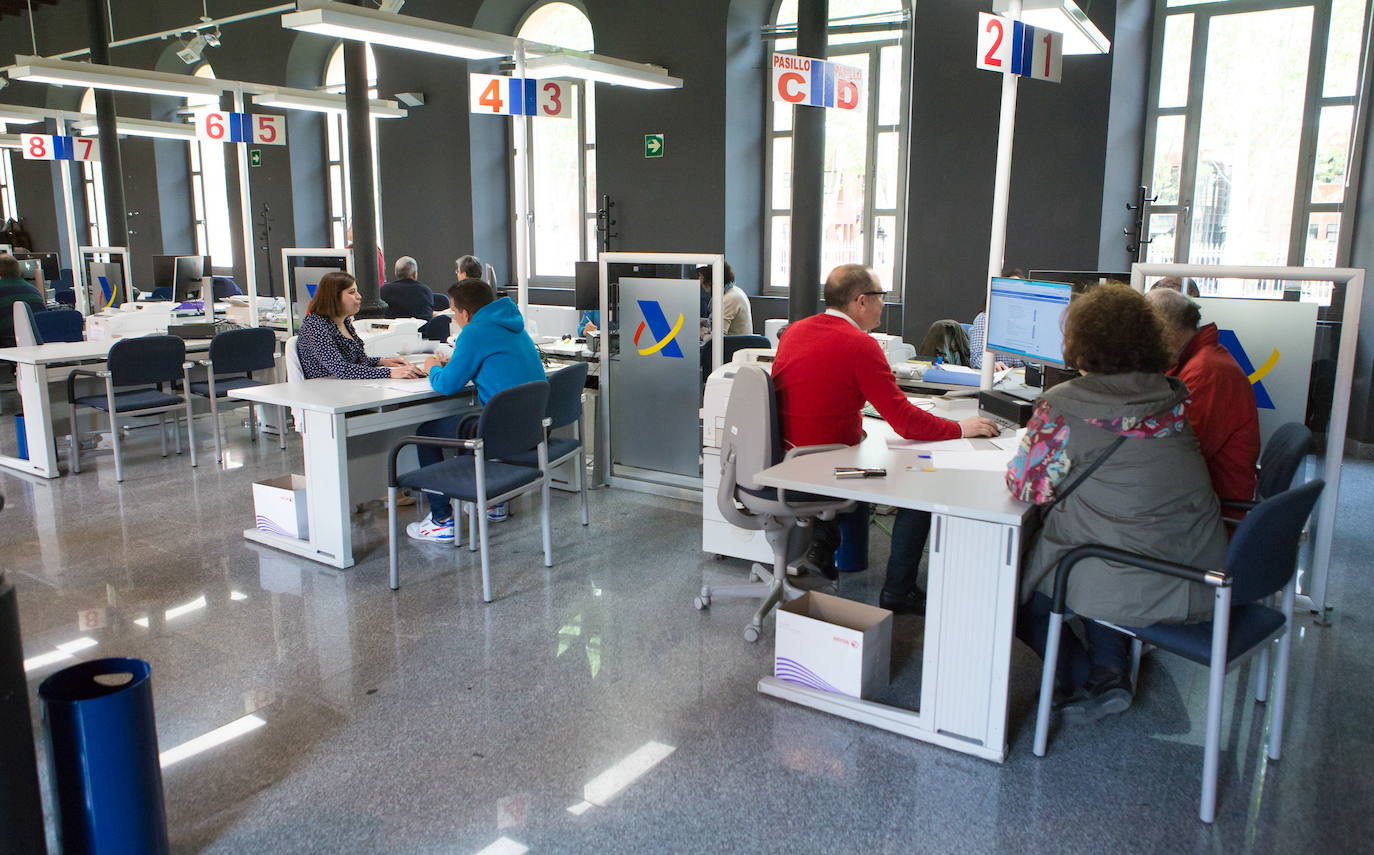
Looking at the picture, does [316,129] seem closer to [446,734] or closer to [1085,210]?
[1085,210]

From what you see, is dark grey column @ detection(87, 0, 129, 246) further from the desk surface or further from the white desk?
the desk surface

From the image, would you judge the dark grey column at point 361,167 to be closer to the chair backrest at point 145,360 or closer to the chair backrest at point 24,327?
the chair backrest at point 24,327

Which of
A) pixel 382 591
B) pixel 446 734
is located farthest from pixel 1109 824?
pixel 382 591

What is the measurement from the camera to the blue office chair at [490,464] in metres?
3.44

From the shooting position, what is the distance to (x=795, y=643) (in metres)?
2.75

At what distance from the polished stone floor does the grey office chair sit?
322 mm

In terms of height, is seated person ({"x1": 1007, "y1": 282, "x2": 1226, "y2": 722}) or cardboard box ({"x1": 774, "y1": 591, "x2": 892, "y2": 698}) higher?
seated person ({"x1": 1007, "y1": 282, "x2": 1226, "y2": 722})

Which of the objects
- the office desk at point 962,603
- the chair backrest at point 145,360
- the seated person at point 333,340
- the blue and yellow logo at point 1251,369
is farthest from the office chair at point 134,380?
the blue and yellow logo at point 1251,369

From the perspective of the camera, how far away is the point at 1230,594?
208cm

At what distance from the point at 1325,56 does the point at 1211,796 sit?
19.4 feet

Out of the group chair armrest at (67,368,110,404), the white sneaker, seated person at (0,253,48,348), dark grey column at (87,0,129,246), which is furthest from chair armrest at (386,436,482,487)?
dark grey column at (87,0,129,246)

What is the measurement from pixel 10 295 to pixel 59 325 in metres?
0.88

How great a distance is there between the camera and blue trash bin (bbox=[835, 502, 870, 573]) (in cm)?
377

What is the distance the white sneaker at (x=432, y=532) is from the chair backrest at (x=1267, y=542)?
10.1 ft
